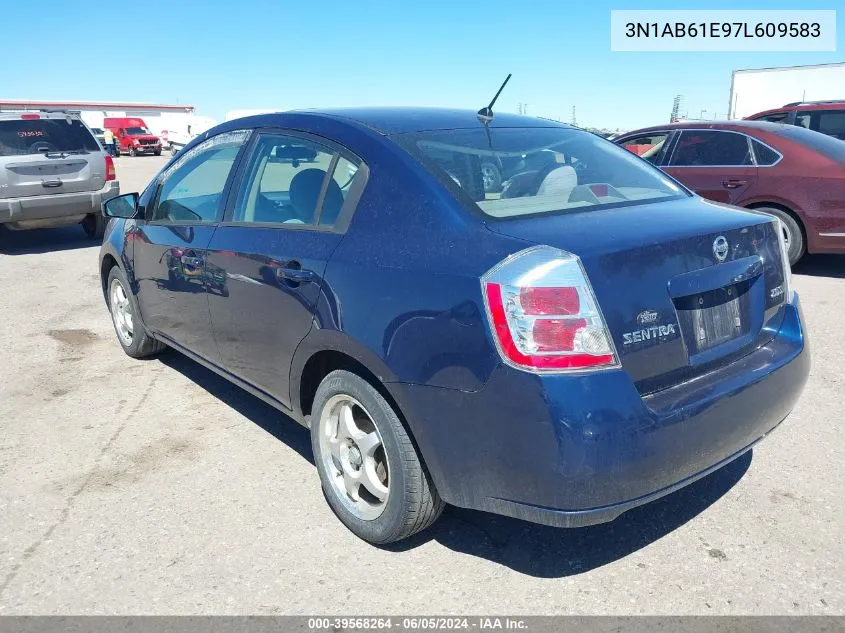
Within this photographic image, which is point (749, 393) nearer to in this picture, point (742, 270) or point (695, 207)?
point (742, 270)

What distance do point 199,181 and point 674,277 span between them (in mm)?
2804

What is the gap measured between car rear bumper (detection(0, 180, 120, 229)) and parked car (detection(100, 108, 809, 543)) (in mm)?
7100

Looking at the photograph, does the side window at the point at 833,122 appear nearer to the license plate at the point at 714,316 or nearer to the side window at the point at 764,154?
the side window at the point at 764,154

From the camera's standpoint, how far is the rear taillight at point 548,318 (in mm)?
2236

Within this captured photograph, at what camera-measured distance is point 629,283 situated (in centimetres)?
234

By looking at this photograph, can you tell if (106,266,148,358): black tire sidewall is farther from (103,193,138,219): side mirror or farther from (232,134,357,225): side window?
(232,134,357,225): side window

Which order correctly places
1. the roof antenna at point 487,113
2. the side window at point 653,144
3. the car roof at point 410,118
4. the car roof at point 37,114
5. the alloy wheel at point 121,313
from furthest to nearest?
the car roof at point 37,114, the side window at point 653,144, the alloy wheel at point 121,313, the roof antenna at point 487,113, the car roof at point 410,118

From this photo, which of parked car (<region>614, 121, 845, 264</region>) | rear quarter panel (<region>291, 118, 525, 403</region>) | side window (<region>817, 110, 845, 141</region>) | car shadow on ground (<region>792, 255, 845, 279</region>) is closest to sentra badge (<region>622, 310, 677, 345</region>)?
rear quarter panel (<region>291, 118, 525, 403</region>)

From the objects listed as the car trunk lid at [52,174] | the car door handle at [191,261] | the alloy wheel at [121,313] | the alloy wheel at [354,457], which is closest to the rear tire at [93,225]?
the car trunk lid at [52,174]

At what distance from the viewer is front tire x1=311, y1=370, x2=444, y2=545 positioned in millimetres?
2650

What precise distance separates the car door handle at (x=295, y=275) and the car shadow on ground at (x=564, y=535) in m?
1.13

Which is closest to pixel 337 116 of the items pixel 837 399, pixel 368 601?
pixel 368 601

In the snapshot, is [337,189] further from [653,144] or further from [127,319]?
[653,144]

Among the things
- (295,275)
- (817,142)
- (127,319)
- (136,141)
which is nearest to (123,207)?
(127,319)
